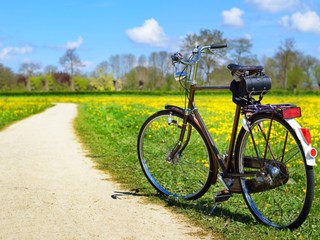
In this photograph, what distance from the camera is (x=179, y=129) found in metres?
5.09

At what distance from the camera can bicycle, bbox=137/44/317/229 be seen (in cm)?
377

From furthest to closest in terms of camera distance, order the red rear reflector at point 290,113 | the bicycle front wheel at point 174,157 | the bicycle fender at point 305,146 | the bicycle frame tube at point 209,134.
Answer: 1. the bicycle front wheel at point 174,157
2. the bicycle frame tube at point 209,134
3. the red rear reflector at point 290,113
4. the bicycle fender at point 305,146

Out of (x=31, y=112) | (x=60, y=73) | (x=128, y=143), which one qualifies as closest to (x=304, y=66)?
(x=60, y=73)

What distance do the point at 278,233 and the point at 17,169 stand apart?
4229mm

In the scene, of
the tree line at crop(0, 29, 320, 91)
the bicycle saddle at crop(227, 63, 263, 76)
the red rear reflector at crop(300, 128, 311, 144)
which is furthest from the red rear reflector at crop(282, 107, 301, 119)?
the tree line at crop(0, 29, 320, 91)

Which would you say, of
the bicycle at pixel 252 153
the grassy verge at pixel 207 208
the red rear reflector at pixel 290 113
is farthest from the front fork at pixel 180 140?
the red rear reflector at pixel 290 113

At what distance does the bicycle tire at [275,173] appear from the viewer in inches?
150

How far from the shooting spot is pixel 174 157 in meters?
5.23

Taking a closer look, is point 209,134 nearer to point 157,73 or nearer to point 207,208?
point 207,208

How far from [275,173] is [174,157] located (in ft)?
4.95

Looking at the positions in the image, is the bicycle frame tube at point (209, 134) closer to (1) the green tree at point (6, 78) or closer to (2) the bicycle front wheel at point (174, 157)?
(2) the bicycle front wheel at point (174, 157)

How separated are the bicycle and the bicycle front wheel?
0.01 metres

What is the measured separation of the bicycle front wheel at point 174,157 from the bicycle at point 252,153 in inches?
0.4

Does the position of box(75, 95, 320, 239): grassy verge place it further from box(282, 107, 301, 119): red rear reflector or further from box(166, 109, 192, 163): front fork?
box(282, 107, 301, 119): red rear reflector
